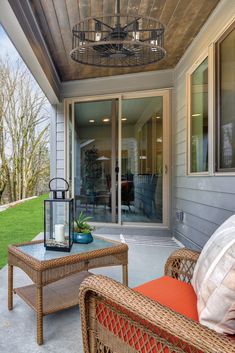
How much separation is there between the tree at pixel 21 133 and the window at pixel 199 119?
4.62 metres

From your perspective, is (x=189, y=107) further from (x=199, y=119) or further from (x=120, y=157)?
(x=120, y=157)

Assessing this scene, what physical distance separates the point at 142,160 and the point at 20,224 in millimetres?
2738

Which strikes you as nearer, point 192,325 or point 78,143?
point 192,325

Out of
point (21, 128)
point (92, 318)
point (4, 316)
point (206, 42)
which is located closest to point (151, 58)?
point (206, 42)

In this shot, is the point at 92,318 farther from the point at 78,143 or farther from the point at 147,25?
the point at 78,143

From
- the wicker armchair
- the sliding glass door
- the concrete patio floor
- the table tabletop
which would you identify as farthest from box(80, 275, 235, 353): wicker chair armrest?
the sliding glass door

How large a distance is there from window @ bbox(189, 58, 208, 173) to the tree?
4.62 meters

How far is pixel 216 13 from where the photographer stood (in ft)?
8.61

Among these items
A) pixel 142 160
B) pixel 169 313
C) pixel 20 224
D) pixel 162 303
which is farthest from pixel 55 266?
pixel 20 224

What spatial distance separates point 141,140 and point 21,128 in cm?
387

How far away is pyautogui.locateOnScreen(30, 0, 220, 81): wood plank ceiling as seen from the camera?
254cm

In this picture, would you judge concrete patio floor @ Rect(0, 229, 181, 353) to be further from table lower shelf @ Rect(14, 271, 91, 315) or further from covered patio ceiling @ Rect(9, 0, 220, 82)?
covered patio ceiling @ Rect(9, 0, 220, 82)

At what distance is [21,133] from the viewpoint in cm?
684

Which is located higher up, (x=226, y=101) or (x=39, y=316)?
(x=226, y=101)
